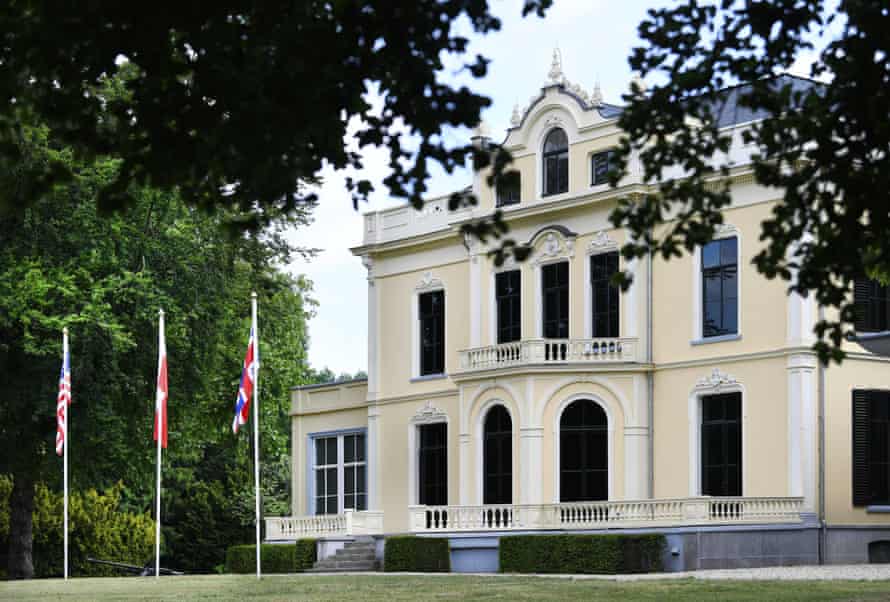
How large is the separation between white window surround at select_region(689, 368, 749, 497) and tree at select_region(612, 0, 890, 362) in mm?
21674

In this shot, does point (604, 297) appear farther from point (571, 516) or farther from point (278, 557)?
point (278, 557)

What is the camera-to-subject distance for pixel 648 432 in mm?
35219

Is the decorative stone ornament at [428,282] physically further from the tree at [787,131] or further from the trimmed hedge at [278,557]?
the tree at [787,131]

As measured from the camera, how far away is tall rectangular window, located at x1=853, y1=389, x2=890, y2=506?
3250 cm

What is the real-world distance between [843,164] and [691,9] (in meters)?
1.64

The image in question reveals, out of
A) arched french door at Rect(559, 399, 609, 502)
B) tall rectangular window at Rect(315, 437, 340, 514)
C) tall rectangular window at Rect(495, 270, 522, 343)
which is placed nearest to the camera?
arched french door at Rect(559, 399, 609, 502)

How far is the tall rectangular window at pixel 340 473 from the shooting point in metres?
42.7

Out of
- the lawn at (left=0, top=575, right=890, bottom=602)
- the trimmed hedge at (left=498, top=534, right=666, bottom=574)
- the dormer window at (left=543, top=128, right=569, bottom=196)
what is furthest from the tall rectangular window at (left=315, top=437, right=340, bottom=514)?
the lawn at (left=0, top=575, right=890, bottom=602)

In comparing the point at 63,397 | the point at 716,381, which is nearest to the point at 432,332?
the point at 716,381

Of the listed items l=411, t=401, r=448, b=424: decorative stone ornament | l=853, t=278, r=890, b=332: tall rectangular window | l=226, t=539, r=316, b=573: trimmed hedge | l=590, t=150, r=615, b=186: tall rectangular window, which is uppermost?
l=590, t=150, r=615, b=186: tall rectangular window

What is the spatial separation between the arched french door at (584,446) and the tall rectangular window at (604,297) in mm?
1685

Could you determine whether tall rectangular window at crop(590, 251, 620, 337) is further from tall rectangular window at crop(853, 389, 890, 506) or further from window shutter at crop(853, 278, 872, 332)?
tall rectangular window at crop(853, 389, 890, 506)

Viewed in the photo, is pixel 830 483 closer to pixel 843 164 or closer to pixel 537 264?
pixel 537 264

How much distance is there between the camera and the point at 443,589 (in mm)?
23547
